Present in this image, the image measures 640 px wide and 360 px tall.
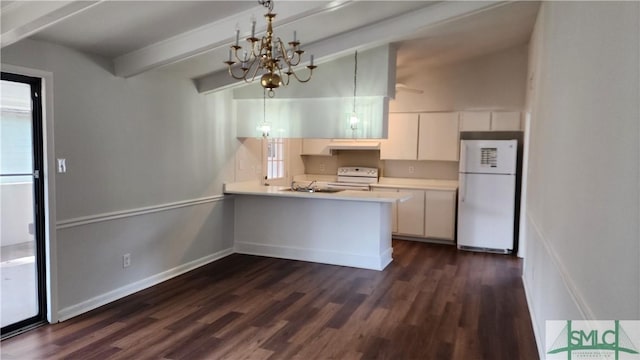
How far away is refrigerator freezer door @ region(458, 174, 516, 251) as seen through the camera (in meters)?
5.84

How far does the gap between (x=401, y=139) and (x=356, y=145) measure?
721mm

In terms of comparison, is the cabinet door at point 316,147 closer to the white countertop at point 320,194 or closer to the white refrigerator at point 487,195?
the white countertop at point 320,194

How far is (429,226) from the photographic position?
6.47 metres

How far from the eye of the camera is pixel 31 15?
2547 millimetres

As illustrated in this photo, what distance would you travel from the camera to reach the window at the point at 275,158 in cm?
664

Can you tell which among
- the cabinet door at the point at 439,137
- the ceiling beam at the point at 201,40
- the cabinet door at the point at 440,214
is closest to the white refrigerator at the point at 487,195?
the cabinet door at the point at 440,214

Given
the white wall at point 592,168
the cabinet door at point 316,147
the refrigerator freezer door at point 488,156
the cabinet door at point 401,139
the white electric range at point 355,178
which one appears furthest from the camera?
the cabinet door at point 316,147

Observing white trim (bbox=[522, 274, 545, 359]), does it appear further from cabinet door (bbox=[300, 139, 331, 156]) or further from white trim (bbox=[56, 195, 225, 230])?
cabinet door (bbox=[300, 139, 331, 156])

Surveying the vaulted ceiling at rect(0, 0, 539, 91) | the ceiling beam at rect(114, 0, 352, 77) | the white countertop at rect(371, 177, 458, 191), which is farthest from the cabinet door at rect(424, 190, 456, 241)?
the ceiling beam at rect(114, 0, 352, 77)

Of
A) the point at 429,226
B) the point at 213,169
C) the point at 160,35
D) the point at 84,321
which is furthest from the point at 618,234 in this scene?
the point at 429,226

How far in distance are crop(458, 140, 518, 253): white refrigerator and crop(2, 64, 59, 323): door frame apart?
4908 mm

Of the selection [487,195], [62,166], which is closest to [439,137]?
[487,195]

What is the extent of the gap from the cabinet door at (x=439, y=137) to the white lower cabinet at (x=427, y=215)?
57cm

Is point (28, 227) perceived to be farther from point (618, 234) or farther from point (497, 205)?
point (497, 205)
